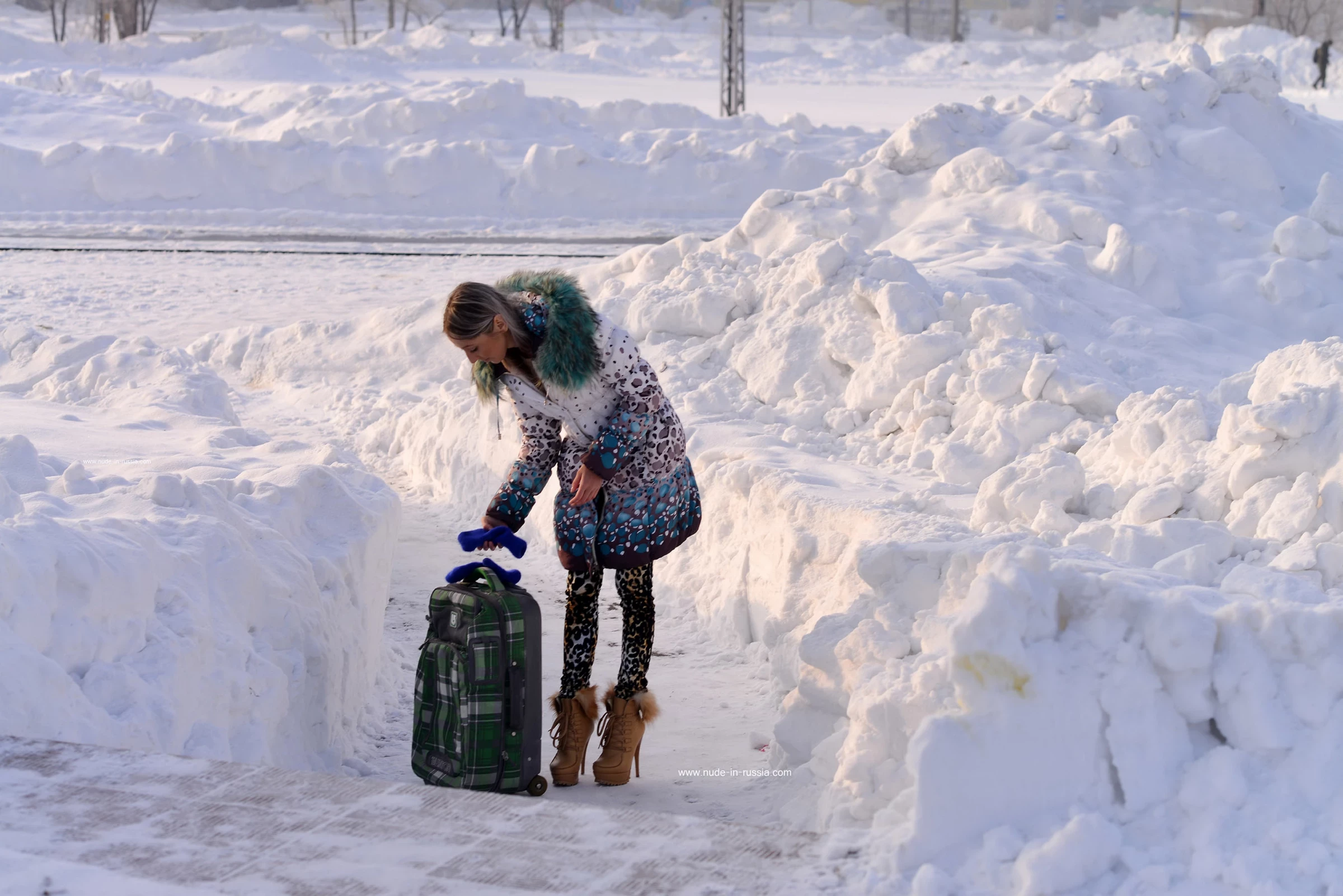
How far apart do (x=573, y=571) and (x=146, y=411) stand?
11.5 feet

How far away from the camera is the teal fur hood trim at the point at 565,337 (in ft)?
11.2

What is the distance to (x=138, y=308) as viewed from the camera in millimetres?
10641

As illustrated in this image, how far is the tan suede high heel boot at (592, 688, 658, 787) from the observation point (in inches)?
149

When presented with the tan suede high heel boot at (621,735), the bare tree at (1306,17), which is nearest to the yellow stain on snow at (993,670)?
the tan suede high heel boot at (621,735)

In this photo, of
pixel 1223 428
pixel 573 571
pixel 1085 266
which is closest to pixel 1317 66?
pixel 1085 266

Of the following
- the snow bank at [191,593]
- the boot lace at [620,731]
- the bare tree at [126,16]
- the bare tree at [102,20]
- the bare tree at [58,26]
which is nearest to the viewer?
the snow bank at [191,593]

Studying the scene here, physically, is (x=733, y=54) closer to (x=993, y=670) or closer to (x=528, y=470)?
(x=528, y=470)

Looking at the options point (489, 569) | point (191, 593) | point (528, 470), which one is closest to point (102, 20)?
point (191, 593)

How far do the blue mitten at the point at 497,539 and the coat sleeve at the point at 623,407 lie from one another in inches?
11.7

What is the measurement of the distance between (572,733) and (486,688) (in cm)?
35

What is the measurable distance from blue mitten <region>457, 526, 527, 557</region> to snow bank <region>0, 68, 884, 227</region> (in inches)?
440

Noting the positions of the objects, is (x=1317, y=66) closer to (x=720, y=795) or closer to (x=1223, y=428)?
(x=1223, y=428)

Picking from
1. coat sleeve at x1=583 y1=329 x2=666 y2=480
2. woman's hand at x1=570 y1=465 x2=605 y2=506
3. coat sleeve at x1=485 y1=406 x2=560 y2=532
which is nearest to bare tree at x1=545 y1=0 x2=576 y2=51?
coat sleeve at x1=485 y1=406 x2=560 y2=532

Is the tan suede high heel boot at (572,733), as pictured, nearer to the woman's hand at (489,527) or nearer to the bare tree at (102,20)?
the woman's hand at (489,527)
